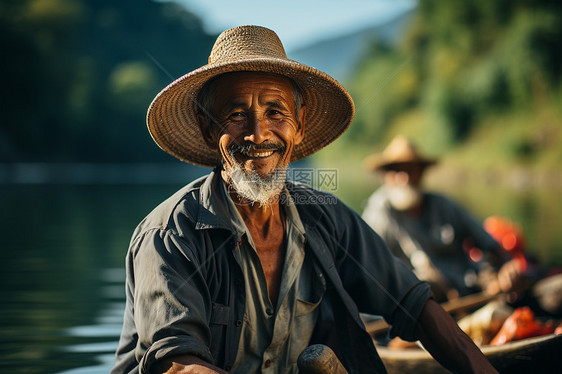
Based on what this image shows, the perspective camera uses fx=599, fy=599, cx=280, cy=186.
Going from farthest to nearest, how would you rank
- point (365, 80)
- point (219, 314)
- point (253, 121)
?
point (365, 80) → point (253, 121) → point (219, 314)

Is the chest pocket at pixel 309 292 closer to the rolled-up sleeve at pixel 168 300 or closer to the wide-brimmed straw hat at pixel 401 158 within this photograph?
the rolled-up sleeve at pixel 168 300

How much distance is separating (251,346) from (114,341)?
3.02 meters

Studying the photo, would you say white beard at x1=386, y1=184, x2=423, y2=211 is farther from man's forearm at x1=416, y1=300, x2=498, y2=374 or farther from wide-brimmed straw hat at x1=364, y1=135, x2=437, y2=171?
man's forearm at x1=416, y1=300, x2=498, y2=374

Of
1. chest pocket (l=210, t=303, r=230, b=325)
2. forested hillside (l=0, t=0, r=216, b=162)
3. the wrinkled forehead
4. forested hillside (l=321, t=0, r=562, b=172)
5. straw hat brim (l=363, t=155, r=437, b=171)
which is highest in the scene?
forested hillside (l=0, t=0, r=216, b=162)

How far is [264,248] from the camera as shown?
2.50m

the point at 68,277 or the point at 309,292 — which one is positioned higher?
the point at 68,277

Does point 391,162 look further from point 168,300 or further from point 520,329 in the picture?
point 168,300

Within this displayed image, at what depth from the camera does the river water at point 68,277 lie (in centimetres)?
460

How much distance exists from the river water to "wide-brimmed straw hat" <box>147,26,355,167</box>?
2.13 m

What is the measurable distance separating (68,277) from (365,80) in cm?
7211

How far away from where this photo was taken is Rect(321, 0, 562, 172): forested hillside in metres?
29.7

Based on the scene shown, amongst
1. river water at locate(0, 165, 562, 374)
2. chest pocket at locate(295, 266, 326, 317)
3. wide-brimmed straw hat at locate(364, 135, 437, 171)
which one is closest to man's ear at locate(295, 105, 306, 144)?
chest pocket at locate(295, 266, 326, 317)

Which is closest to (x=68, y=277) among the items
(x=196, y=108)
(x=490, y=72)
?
(x=196, y=108)

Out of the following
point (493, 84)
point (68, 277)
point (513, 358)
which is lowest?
point (513, 358)
